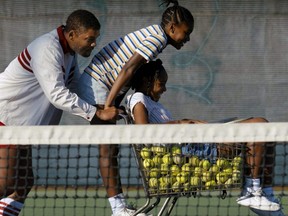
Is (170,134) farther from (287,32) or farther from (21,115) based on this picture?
(287,32)

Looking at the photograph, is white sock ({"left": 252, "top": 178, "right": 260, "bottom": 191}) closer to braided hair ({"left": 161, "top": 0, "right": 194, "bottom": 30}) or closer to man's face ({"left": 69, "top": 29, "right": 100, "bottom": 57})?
braided hair ({"left": 161, "top": 0, "right": 194, "bottom": 30})

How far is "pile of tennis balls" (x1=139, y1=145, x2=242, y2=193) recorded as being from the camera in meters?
5.23

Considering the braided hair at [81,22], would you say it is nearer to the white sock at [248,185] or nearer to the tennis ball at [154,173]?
the tennis ball at [154,173]

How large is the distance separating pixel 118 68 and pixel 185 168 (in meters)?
0.68

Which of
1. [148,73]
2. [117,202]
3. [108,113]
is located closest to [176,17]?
[148,73]

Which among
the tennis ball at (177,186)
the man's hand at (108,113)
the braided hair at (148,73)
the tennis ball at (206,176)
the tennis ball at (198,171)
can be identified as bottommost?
the tennis ball at (177,186)

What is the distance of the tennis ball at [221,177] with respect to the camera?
526cm

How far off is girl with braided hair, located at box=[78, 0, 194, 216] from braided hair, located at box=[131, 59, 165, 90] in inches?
4.9

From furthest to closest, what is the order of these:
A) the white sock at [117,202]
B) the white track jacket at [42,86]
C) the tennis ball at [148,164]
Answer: the white sock at [117,202] < the white track jacket at [42,86] < the tennis ball at [148,164]

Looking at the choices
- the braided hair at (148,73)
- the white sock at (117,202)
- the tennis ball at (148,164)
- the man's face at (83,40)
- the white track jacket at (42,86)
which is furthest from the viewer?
the braided hair at (148,73)

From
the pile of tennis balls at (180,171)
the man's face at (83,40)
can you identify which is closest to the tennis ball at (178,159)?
the pile of tennis balls at (180,171)

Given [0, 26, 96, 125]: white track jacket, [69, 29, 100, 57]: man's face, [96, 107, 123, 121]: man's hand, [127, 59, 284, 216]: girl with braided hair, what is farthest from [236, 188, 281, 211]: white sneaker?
[69, 29, 100, 57]: man's face

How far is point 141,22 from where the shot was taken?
8.57 m

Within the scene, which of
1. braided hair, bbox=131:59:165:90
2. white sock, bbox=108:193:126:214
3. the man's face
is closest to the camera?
the man's face
